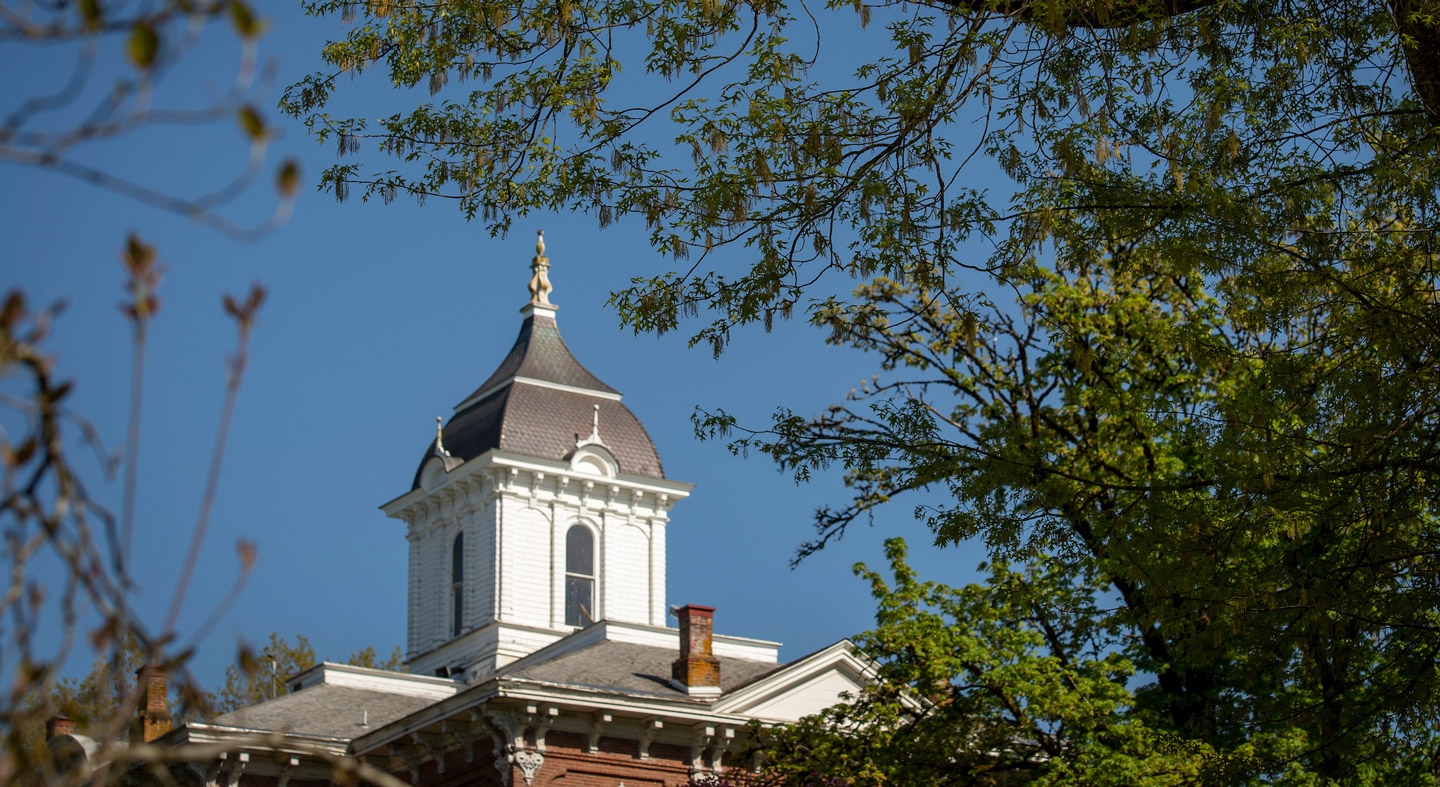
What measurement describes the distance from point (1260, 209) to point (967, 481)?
474 cm

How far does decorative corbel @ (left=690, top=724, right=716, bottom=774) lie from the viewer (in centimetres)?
2606

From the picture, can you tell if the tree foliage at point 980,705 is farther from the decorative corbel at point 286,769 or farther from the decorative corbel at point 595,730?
the decorative corbel at point 286,769

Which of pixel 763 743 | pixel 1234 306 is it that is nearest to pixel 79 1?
pixel 1234 306

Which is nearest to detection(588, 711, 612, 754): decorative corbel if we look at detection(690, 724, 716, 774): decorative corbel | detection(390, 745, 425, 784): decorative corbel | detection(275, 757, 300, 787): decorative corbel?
detection(690, 724, 716, 774): decorative corbel

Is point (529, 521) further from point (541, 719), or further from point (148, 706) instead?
point (148, 706)

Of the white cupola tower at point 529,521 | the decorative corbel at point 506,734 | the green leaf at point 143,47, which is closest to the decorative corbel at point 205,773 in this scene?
the decorative corbel at point 506,734

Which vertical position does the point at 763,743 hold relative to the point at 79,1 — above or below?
above

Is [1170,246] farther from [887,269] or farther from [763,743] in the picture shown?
[763,743]

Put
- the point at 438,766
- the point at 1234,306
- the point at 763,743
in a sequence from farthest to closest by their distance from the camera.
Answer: the point at 438,766
the point at 763,743
the point at 1234,306

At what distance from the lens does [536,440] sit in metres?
42.9

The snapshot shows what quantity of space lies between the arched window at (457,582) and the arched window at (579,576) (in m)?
2.85

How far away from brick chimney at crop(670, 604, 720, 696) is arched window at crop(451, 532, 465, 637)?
51.6 feet

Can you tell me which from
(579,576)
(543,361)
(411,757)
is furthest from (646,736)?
(543,361)

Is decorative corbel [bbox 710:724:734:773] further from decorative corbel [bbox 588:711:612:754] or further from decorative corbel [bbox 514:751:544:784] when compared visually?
decorative corbel [bbox 514:751:544:784]
